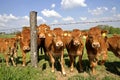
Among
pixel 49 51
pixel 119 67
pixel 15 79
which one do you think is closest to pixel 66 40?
pixel 49 51

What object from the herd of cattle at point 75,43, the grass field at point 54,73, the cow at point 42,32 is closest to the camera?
the grass field at point 54,73

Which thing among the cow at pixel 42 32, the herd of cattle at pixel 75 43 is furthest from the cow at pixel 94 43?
the cow at pixel 42 32

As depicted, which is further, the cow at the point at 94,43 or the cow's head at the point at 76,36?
the cow's head at the point at 76,36

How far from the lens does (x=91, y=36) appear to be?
8555mm

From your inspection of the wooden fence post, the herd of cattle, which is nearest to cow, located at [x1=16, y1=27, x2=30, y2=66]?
the herd of cattle

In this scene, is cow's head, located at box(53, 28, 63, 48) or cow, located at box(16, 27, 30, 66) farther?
cow, located at box(16, 27, 30, 66)

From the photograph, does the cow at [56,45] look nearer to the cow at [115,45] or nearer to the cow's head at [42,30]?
the cow's head at [42,30]

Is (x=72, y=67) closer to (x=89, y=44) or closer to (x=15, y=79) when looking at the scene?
(x=89, y=44)

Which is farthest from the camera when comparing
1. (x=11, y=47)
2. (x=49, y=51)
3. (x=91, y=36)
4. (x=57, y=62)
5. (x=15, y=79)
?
(x=11, y=47)

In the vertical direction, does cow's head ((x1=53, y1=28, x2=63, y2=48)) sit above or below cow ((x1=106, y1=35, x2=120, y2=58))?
above

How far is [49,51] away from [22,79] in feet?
8.58

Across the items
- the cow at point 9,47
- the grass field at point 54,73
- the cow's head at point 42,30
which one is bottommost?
the grass field at point 54,73

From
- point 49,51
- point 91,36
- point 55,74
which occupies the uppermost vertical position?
point 91,36

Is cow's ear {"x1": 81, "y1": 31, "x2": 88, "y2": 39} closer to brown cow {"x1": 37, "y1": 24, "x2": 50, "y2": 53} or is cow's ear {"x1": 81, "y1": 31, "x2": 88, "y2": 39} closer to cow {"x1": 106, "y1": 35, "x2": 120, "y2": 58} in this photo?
cow {"x1": 106, "y1": 35, "x2": 120, "y2": 58}
